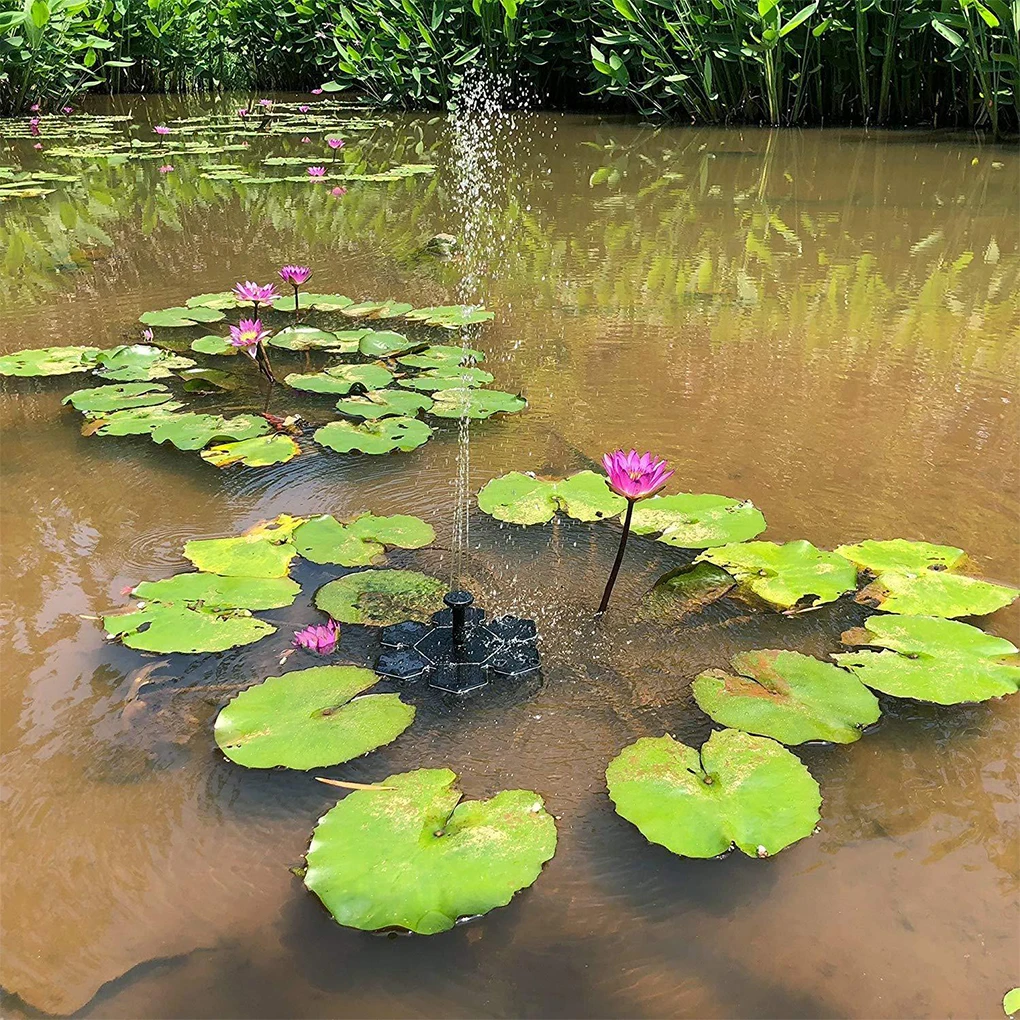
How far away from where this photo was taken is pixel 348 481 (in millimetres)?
1961

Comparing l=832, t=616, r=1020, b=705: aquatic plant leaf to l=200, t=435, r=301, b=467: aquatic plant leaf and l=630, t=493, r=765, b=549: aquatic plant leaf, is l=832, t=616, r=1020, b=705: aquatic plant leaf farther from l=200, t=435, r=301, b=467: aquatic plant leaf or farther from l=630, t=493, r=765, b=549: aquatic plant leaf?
l=200, t=435, r=301, b=467: aquatic plant leaf

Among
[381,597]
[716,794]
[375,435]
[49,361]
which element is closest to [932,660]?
[716,794]

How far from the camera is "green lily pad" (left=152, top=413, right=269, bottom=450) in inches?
80.0

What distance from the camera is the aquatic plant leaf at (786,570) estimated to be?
59.5 inches

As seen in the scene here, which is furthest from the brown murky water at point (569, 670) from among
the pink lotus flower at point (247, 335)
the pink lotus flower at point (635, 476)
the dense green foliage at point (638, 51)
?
the dense green foliage at point (638, 51)

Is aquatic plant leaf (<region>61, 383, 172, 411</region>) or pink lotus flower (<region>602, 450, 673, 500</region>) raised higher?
pink lotus flower (<region>602, 450, 673, 500</region>)

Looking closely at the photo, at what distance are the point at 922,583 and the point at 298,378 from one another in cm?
163

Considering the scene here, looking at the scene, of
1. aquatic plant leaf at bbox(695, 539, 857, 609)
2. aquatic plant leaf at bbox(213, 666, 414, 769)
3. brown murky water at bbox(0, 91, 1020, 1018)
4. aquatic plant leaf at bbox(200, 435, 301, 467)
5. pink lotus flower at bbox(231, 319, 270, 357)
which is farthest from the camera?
pink lotus flower at bbox(231, 319, 270, 357)

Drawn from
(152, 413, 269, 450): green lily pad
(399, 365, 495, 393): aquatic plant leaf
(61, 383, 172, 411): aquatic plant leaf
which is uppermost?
(61, 383, 172, 411): aquatic plant leaf

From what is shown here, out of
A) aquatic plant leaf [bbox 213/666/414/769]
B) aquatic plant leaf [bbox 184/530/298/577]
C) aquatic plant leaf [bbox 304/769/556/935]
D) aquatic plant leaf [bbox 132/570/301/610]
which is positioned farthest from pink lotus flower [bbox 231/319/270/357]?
aquatic plant leaf [bbox 304/769/556/935]

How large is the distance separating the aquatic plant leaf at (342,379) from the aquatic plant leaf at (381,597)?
870 mm

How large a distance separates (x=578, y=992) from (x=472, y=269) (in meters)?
2.96

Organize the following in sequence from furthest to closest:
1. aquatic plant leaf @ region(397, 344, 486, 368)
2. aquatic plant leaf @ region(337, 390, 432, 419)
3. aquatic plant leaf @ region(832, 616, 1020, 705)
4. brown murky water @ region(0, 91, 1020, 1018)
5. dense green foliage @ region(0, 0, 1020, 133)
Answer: dense green foliage @ region(0, 0, 1020, 133) < aquatic plant leaf @ region(397, 344, 486, 368) < aquatic plant leaf @ region(337, 390, 432, 419) < aquatic plant leaf @ region(832, 616, 1020, 705) < brown murky water @ region(0, 91, 1020, 1018)

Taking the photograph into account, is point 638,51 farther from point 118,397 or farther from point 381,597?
point 381,597
